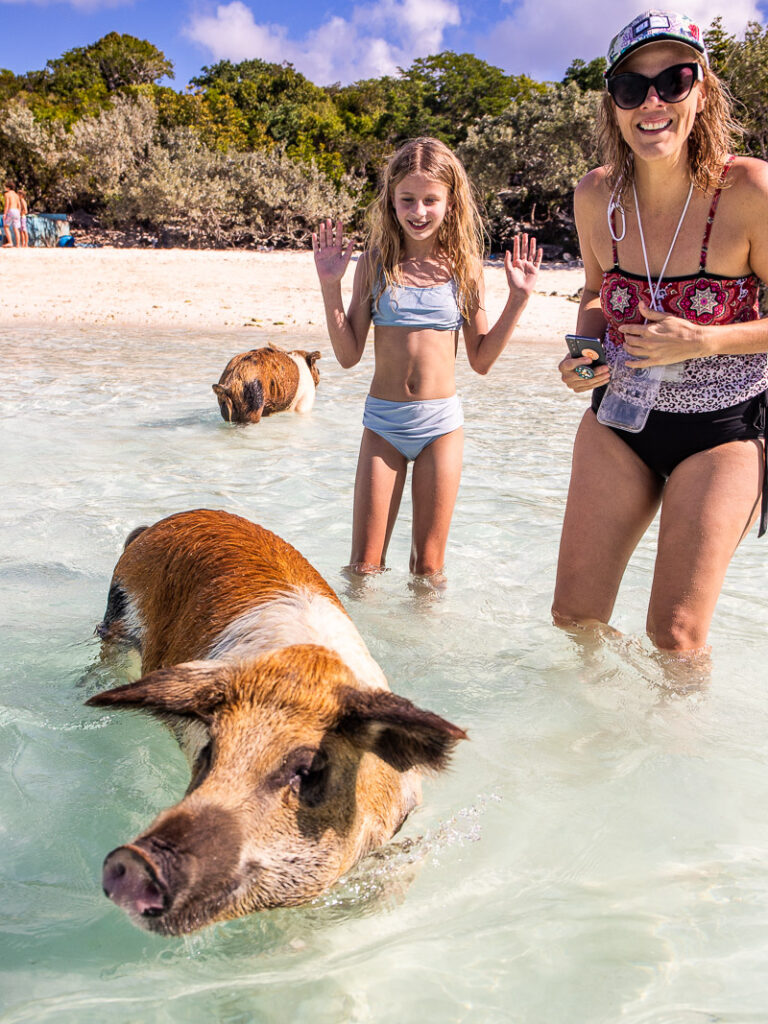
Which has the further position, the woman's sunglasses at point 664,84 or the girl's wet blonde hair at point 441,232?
the girl's wet blonde hair at point 441,232

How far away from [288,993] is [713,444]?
270 centimetres

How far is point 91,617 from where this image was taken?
566 centimetres

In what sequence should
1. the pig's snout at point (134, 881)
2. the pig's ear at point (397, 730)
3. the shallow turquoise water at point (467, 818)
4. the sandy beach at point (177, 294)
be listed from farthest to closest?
the sandy beach at point (177, 294)
the shallow turquoise water at point (467, 818)
the pig's ear at point (397, 730)
the pig's snout at point (134, 881)

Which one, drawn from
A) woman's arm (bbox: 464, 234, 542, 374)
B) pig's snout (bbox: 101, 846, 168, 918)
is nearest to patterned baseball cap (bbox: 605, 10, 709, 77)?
woman's arm (bbox: 464, 234, 542, 374)

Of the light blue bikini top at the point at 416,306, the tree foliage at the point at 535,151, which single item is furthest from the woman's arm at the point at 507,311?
the tree foliage at the point at 535,151

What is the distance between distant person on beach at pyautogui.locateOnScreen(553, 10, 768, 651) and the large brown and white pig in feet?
4.70

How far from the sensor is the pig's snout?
85.0 inches

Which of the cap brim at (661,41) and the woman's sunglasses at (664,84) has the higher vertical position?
the cap brim at (661,41)

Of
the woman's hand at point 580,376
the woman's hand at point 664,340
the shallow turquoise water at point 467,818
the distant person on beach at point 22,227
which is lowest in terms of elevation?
the shallow turquoise water at point 467,818

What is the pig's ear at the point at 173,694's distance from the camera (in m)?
2.66

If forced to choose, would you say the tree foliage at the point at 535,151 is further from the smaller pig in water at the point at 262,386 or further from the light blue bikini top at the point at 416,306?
the light blue bikini top at the point at 416,306

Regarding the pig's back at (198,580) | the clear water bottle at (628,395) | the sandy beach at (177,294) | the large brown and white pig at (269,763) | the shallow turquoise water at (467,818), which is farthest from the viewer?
the sandy beach at (177,294)

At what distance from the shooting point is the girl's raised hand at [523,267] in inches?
211

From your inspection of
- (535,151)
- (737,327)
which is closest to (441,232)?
(737,327)
